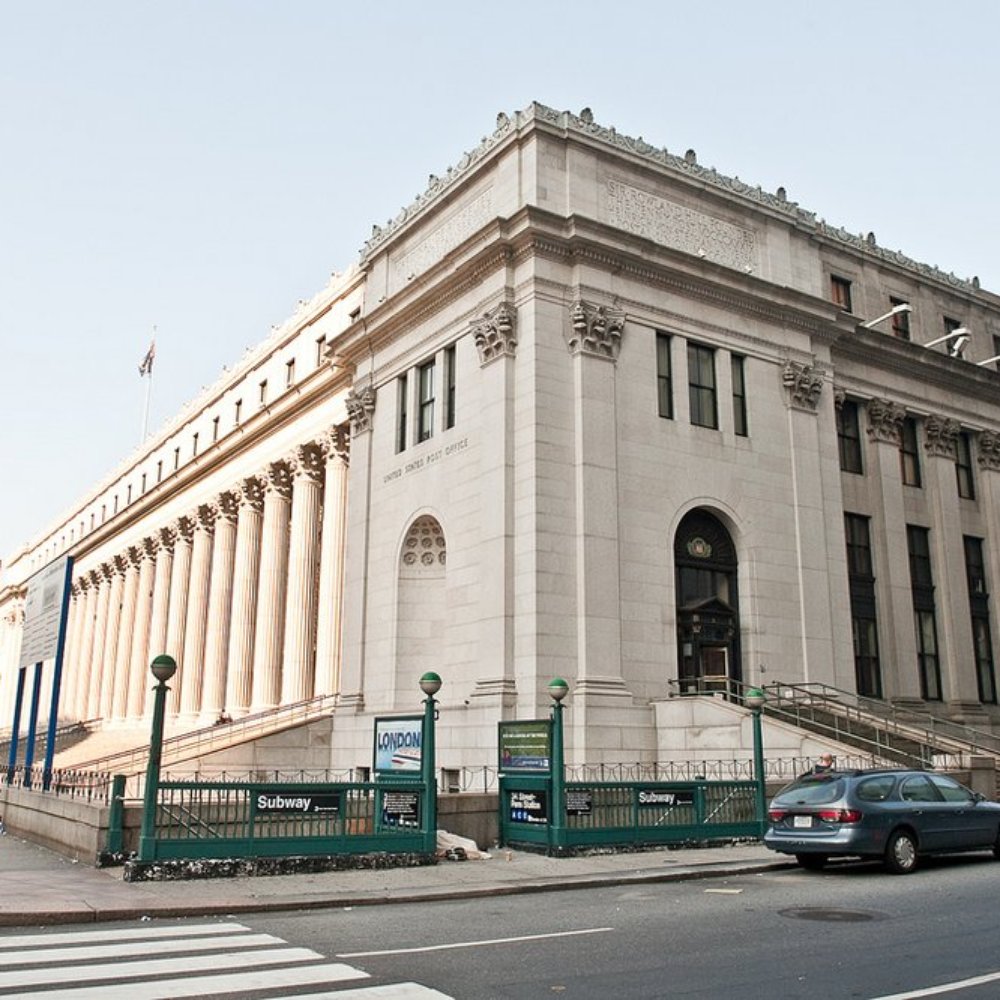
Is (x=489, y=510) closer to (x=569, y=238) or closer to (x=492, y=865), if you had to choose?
(x=569, y=238)

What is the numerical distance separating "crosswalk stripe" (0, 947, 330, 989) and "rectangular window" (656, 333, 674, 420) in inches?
937

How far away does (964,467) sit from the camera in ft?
141

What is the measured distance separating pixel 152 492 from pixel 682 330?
139ft

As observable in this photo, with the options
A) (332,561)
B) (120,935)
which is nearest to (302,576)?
(332,561)

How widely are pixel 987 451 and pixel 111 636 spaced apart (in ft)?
192

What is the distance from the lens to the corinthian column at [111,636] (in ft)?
238

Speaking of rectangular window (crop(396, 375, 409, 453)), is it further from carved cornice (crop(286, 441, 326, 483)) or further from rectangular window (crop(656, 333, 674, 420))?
carved cornice (crop(286, 441, 326, 483))

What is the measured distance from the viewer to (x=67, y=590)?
2548cm

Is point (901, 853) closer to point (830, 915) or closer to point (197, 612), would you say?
point (830, 915)

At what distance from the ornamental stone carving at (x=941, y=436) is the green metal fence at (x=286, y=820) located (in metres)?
30.8

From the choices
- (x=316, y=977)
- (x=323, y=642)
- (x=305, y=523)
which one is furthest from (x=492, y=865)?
(x=305, y=523)

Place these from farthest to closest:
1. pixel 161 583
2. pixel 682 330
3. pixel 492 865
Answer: pixel 161 583 < pixel 682 330 < pixel 492 865

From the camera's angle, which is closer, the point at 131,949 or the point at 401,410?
the point at 131,949

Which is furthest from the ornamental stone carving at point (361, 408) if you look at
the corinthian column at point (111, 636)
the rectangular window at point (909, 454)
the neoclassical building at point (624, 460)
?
the corinthian column at point (111, 636)
